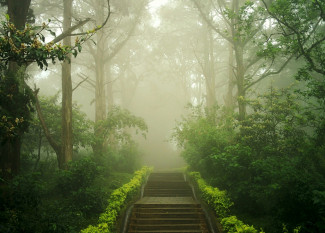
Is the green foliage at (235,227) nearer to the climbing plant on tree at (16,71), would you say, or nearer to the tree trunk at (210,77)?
the climbing plant on tree at (16,71)

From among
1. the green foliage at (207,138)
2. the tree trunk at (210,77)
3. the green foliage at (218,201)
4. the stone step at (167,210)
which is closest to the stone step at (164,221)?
the stone step at (167,210)

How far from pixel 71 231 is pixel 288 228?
5.37m

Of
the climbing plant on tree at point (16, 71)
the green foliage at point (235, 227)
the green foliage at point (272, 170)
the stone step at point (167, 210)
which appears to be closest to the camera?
the climbing plant on tree at point (16, 71)

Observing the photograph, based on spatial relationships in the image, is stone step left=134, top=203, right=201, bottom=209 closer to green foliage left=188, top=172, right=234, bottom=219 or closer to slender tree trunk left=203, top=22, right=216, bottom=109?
green foliage left=188, top=172, right=234, bottom=219

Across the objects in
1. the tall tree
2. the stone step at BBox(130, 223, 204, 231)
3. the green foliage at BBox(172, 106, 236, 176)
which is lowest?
the stone step at BBox(130, 223, 204, 231)

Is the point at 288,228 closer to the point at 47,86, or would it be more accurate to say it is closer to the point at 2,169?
the point at 2,169

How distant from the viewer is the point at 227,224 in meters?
7.29

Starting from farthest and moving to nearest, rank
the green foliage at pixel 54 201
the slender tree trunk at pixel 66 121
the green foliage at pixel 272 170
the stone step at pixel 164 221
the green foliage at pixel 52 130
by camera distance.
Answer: the green foliage at pixel 52 130, the slender tree trunk at pixel 66 121, the stone step at pixel 164 221, the green foliage at pixel 272 170, the green foliage at pixel 54 201

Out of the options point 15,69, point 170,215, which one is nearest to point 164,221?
point 170,215

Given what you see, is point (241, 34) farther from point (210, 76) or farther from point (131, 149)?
point (210, 76)

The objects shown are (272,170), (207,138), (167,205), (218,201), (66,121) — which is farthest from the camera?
(207,138)

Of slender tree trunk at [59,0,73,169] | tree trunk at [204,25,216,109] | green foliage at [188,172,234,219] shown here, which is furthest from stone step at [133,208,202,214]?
tree trunk at [204,25,216,109]

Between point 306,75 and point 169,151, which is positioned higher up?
point 306,75

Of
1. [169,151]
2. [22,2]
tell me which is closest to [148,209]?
[22,2]
